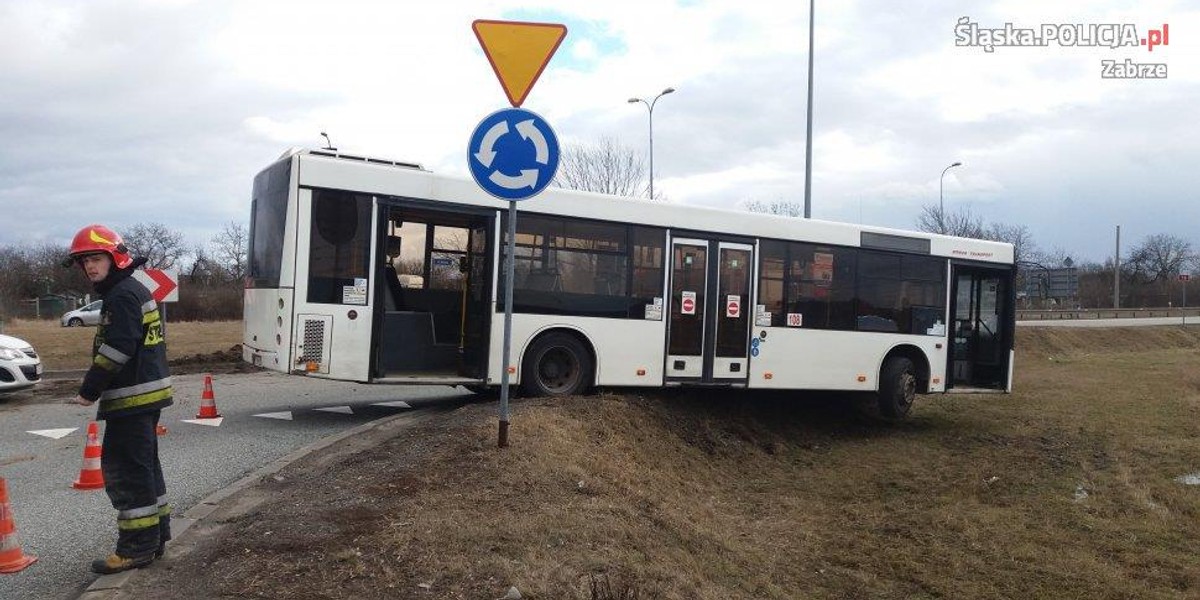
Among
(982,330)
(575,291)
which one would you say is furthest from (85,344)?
(982,330)

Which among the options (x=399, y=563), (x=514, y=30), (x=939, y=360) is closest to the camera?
(x=399, y=563)

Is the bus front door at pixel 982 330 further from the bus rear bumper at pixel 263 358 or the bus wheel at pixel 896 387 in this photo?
the bus rear bumper at pixel 263 358

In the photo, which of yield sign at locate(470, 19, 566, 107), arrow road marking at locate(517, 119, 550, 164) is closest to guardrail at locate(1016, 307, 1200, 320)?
arrow road marking at locate(517, 119, 550, 164)

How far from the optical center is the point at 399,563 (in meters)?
4.22

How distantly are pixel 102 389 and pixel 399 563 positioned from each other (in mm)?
1759

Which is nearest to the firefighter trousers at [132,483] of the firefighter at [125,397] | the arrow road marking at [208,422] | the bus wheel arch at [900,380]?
the firefighter at [125,397]

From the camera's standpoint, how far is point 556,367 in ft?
33.5

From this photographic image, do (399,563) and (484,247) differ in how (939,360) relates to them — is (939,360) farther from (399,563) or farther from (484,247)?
(399,563)

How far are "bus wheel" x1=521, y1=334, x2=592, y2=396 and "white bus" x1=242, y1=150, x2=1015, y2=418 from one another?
0.02m

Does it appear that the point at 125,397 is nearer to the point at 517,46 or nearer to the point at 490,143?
the point at 490,143

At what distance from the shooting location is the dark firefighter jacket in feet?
13.7

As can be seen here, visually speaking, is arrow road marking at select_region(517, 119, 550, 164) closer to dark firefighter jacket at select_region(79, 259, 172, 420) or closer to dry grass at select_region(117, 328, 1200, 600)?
dry grass at select_region(117, 328, 1200, 600)

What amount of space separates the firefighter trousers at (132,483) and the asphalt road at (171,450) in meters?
0.35

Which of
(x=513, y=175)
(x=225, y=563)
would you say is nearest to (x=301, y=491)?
(x=225, y=563)
